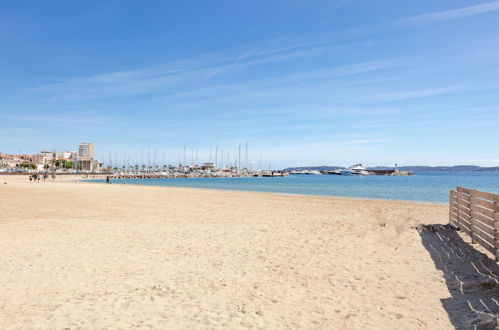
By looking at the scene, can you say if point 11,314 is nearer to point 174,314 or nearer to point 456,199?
point 174,314

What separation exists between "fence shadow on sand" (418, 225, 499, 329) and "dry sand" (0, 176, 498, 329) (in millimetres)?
190

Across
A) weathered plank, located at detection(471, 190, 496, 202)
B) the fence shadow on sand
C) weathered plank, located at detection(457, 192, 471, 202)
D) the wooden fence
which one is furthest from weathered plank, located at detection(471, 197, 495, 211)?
the fence shadow on sand

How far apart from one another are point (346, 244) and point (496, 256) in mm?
3692

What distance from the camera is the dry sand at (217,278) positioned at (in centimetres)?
526

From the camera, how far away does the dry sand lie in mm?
5258

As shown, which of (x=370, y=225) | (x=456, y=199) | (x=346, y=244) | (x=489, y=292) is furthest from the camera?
(x=370, y=225)

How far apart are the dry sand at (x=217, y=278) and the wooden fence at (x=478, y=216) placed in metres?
1.52

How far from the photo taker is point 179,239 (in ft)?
37.2

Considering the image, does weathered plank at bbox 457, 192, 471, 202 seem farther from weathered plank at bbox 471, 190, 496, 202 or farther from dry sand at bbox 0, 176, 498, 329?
dry sand at bbox 0, 176, 498, 329

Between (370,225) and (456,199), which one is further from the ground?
(456,199)

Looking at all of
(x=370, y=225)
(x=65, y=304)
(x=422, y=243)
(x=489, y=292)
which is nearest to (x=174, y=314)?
(x=65, y=304)

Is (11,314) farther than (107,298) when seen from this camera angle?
No

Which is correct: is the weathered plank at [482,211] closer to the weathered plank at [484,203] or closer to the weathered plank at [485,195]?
the weathered plank at [484,203]

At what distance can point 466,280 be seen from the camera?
709 centimetres
